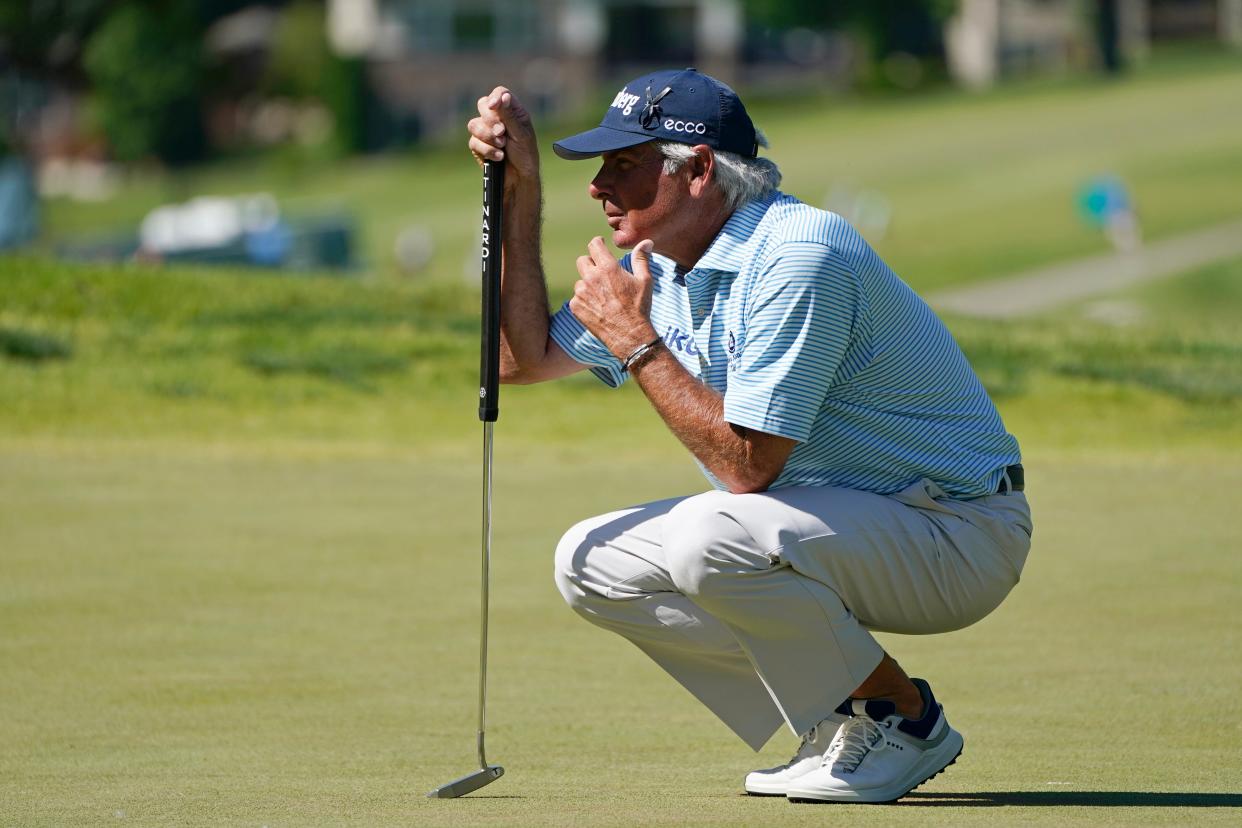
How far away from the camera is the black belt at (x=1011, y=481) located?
4.21 m

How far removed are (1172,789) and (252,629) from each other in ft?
10.1

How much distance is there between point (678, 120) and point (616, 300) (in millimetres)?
421

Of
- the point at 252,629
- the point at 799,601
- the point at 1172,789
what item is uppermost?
the point at 799,601

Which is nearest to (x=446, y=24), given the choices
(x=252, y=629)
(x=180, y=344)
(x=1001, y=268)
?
(x=1001, y=268)

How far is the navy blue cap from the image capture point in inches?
161

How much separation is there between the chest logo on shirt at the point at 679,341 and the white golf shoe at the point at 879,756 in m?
0.82

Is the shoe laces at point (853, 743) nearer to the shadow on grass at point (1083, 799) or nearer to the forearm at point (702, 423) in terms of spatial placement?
the shadow on grass at point (1083, 799)

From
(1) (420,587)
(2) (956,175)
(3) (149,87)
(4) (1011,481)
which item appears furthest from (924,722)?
(3) (149,87)

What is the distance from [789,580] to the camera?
3.96 metres

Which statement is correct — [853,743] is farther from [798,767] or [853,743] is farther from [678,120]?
[678,120]

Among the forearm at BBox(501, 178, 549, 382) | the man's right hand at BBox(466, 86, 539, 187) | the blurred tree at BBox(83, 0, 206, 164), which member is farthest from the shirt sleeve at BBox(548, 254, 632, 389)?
the blurred tree at BBox(83, 0, 206, 164)

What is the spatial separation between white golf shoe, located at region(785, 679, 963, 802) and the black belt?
0.47 metres

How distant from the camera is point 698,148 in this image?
411cm

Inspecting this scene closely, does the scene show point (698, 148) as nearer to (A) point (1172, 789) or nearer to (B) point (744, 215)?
(B) point (744, 215)
